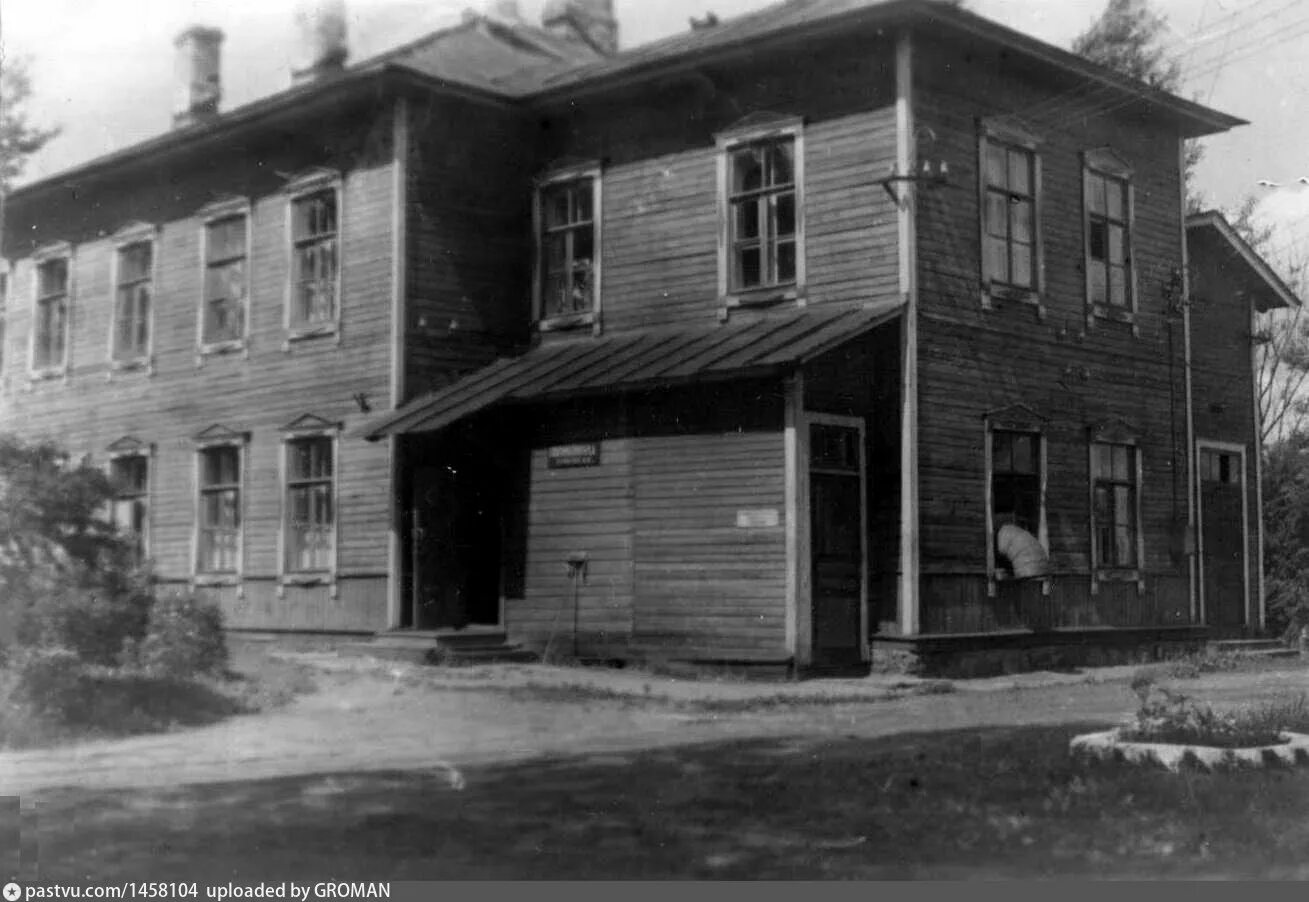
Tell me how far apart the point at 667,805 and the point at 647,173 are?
11842mm

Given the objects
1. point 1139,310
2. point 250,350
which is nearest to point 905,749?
point 1139,310

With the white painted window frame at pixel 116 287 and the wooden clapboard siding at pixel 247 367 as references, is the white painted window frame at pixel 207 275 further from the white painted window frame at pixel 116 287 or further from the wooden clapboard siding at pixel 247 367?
the white painted window frame at pixel 116 287

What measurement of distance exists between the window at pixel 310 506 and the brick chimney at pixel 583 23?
27.0 ft

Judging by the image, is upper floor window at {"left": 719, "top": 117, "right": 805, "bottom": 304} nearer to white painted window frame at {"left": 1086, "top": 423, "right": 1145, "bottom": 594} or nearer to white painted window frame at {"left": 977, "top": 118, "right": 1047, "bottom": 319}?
white painted window frame at {"left": 977, "top": 118, "right": 1047, "bottom": 319}

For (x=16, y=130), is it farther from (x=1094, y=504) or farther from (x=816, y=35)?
(x=1094, y=504)

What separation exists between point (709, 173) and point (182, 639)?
29.1 feet

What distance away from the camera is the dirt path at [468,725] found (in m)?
10.2

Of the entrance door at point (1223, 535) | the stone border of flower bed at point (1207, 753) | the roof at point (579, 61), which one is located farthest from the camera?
the entrance door at point (1223, 535)

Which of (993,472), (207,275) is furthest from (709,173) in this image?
(207,275)

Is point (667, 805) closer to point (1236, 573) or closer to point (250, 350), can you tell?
point (250, 350)

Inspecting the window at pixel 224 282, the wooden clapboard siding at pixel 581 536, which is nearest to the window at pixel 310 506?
the window at pixel 224 282

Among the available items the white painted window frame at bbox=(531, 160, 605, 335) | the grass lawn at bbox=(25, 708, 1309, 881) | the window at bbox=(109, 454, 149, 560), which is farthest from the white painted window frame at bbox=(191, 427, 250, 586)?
the grass lawn at bbox=(25, 708, 1309, 881)

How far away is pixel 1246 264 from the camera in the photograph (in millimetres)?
22578

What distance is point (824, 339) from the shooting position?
52.8ft
